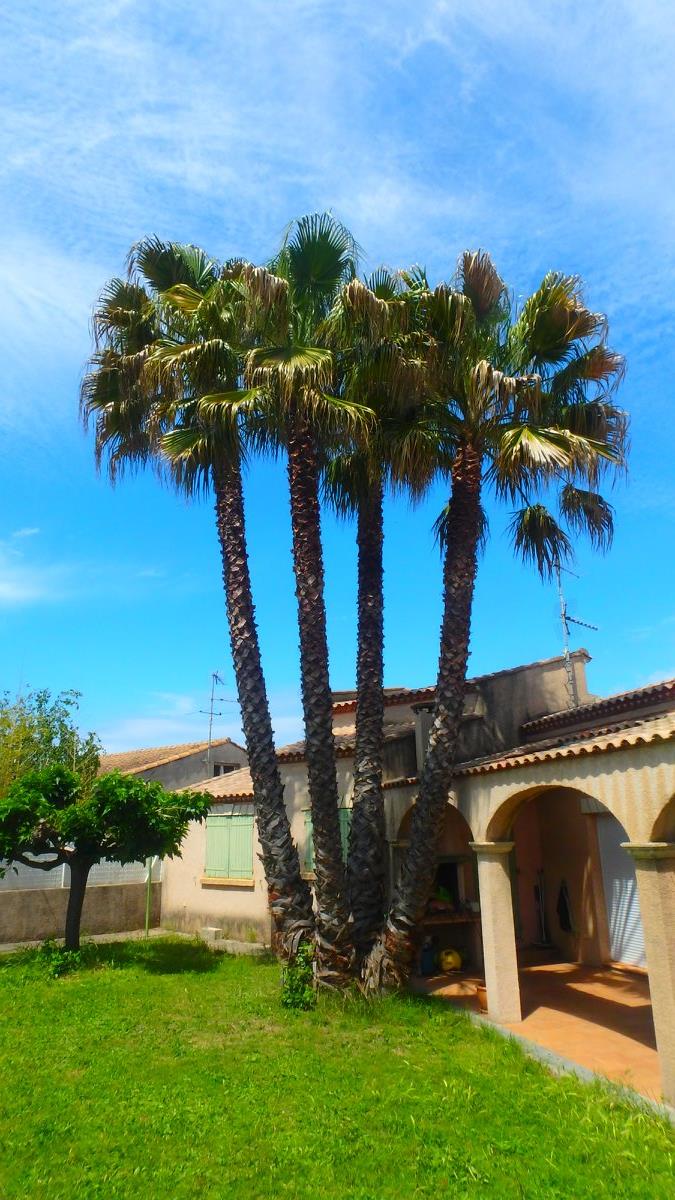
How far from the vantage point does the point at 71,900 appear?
14695mm

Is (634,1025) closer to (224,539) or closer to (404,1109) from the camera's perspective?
(404,1109)

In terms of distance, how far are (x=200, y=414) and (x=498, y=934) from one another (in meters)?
8.68

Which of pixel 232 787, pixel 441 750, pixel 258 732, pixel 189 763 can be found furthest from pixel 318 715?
pixel 189 763

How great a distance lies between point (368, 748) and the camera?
40.4 feet

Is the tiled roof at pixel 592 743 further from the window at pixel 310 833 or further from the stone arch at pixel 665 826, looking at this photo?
the window at pixel 310 833

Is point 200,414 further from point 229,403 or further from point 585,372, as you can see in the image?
point 585,372

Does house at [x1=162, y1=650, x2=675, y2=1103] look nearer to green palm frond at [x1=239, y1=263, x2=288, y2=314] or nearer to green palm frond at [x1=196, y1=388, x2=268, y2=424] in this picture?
green palm frond at [x1=196, y1=388, x2=268, y2=424]

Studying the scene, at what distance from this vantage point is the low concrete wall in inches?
678

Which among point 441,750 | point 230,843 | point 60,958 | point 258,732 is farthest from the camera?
point 230,843

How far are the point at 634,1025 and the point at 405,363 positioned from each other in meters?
9.73

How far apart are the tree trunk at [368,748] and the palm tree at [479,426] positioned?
383 mm

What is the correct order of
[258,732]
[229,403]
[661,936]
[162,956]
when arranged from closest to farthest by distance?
[661,936] < [229,403] < [258,732] < [162,956]

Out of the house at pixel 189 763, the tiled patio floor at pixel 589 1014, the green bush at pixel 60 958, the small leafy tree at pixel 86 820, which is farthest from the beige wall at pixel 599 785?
the house at pixel 189 763

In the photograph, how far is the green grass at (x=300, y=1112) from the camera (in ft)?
19.5
